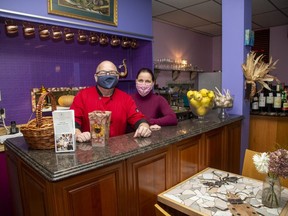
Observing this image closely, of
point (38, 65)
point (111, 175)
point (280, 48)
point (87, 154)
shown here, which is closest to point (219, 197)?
point (111, 175)

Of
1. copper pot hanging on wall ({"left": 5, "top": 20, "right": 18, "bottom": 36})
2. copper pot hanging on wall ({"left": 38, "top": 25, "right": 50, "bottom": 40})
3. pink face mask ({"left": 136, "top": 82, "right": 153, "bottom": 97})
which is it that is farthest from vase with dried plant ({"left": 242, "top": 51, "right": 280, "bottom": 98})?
copper pot hanging on wall ({"left": 5, "top": 20, "right": 18, "bottom": 36})

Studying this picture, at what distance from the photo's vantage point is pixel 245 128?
2693mm

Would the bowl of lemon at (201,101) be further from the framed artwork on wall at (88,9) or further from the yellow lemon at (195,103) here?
the framed artwork on wall at (88,9)

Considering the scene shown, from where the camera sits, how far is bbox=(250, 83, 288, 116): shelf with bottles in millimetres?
2945

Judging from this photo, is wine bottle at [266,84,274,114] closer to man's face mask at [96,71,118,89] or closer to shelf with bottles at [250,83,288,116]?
shelf with bottles at [250,83,288,116]

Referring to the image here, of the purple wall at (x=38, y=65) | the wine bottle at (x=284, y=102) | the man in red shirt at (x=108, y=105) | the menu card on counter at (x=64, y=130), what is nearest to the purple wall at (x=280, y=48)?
the wine bottle at (x=284, y=102)

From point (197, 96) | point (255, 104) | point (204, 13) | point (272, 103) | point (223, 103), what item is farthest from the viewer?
point (204, 13)

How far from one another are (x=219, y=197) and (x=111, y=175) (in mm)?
635

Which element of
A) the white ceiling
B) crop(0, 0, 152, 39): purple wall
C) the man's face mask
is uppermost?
the white ceiling

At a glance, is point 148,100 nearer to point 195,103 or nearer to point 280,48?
point 195,103

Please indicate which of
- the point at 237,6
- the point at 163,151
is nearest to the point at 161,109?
the point at 163,151

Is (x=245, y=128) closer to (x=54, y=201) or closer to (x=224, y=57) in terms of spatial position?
(x=224, y=57)

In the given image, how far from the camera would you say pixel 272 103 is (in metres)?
3.03

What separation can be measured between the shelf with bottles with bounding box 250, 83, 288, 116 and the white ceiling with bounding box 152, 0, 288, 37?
1.78 meters
